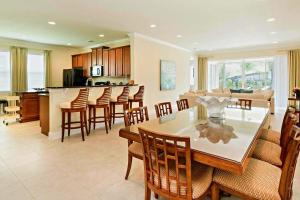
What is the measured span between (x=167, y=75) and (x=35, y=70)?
17.2 feet

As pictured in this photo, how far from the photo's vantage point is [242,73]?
9.72 meters

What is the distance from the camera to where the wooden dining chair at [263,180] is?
1.28m

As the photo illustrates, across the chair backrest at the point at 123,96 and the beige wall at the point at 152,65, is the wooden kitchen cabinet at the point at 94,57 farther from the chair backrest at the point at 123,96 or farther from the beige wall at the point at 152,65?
the chair backrest at the point at 123,96

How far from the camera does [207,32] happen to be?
6098 mm

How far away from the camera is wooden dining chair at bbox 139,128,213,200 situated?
1363 millimetres

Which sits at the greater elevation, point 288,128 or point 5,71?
point 5,71

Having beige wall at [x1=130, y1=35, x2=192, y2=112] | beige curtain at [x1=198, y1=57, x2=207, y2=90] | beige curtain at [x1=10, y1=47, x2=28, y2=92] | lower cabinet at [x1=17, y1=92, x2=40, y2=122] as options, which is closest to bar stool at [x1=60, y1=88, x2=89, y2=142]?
lower cabinet at [x1=17, y1=92, x2=40, y2=122]

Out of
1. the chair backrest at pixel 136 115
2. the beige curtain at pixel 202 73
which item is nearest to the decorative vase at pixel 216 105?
the chair backrest at pixel 136 115

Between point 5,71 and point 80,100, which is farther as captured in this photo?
point 5,71

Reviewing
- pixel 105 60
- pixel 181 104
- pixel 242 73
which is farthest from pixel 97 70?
pixel 242 73

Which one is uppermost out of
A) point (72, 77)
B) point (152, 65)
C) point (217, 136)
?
point (152, 65)

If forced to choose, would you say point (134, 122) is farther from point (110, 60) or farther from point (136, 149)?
point (110, 60)

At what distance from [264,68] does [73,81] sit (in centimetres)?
856

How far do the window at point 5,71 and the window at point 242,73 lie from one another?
898 cm
